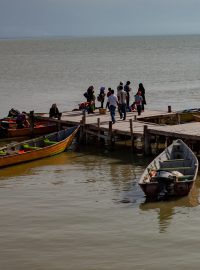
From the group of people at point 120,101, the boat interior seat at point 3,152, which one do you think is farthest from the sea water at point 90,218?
the group of people at point 120,101

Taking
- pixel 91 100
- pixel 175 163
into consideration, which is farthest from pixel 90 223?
pixel 91 100

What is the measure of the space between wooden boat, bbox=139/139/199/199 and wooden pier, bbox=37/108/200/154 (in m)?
3.29

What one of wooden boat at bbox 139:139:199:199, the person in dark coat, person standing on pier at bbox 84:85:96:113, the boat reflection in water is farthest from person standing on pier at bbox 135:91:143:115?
the boat reflection in water

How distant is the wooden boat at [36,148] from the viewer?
80.7 ft

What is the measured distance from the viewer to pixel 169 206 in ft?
62.1

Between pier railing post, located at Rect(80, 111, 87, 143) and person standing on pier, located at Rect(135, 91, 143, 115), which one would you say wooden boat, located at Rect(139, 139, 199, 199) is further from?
person standing on pier, located at Rect(135, 91, 143, 115)

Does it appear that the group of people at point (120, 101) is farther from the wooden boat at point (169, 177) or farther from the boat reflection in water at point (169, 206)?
the boat reflection in water at point (169, 206)

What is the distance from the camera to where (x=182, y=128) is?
86.3 feet

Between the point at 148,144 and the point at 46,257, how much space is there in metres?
11.4

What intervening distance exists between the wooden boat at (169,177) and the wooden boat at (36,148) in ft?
19.5

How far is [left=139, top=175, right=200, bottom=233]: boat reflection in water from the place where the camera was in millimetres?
17969

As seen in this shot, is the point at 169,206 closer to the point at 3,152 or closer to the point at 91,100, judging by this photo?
the point at 3,152

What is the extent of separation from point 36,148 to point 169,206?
28.5ft

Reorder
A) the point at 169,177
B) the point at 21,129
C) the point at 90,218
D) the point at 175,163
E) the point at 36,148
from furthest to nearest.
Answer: the point at 21,129, the point at 36,148, the point at 175,163, the point at 169,177, the point at 90,218
